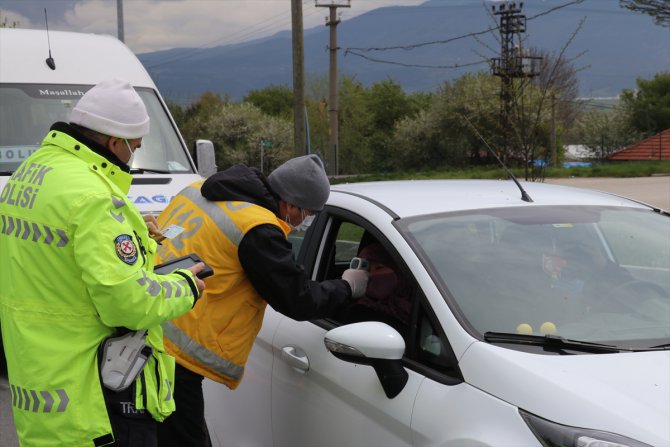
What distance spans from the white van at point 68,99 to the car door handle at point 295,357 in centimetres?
397

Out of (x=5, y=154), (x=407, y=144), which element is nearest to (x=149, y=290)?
(x=5, y=154)

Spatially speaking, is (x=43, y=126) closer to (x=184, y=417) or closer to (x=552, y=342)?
(x=184, y=417)

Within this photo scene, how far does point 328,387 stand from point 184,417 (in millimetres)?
571

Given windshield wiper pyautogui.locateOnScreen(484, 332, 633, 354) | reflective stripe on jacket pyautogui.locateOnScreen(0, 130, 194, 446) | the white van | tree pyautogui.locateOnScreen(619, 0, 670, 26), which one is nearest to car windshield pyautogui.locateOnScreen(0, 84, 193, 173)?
the white van

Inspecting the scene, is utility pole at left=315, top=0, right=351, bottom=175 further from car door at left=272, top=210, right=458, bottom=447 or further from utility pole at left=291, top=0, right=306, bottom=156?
car door at left=272, top=210, right=458, bottom=447

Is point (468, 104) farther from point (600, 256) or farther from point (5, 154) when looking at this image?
point (600, 256)

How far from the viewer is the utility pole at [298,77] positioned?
1852 cm

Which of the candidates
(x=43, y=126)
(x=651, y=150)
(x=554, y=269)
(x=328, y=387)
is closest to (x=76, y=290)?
(x=328, y=387)

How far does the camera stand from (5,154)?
721 centimetres

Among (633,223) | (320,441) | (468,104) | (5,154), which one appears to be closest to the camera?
(320,441)

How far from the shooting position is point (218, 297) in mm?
2957

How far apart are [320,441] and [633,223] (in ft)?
5.20

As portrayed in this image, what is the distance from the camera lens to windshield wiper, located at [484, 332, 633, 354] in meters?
2.46

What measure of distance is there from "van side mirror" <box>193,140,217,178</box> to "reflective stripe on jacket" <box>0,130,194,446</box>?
18.6 ft
